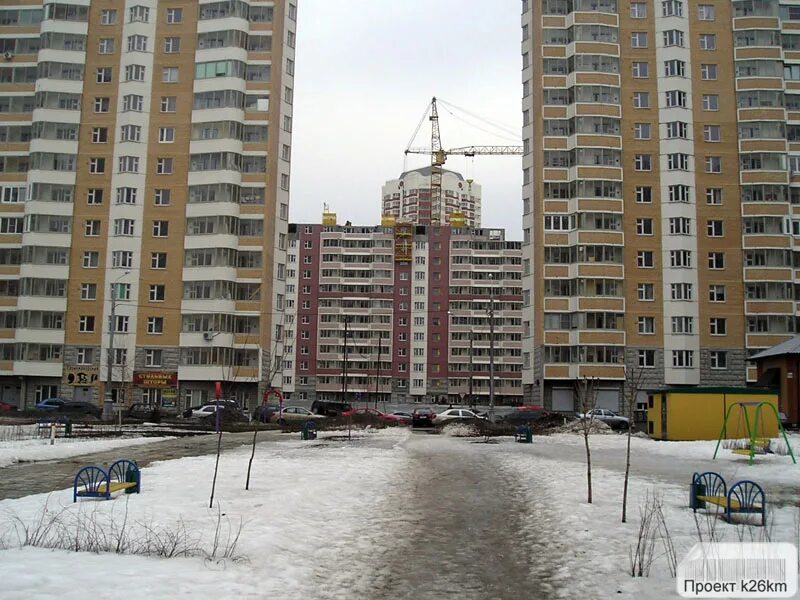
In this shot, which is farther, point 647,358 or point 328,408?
point 328,408

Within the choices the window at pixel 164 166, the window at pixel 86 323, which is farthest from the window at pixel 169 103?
the window at pixel 86 323

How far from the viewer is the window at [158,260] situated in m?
67.9

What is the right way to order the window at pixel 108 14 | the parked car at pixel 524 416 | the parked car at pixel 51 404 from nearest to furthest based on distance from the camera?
the parked car at pixel 524 416 → the parked car at pixel 51 404 → the window at pixel 108 14

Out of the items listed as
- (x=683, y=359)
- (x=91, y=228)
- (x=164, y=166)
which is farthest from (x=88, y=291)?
(x=683, y=359)

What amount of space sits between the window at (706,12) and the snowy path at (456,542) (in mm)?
65411

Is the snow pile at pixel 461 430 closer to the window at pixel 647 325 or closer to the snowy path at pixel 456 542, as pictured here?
the snowy path at pixel 456 542

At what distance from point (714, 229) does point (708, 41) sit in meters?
18.4

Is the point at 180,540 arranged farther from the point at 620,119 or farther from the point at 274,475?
the point at 620,119

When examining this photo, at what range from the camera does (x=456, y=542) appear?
37.4 feet

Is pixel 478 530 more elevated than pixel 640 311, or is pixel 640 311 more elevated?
pixel 640 311

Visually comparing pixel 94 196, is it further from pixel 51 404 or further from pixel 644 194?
pixel 644 194

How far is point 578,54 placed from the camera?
69500 millimetres

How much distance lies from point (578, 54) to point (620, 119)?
7.46 m

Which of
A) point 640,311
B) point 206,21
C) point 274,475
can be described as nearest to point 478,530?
point 274,475
